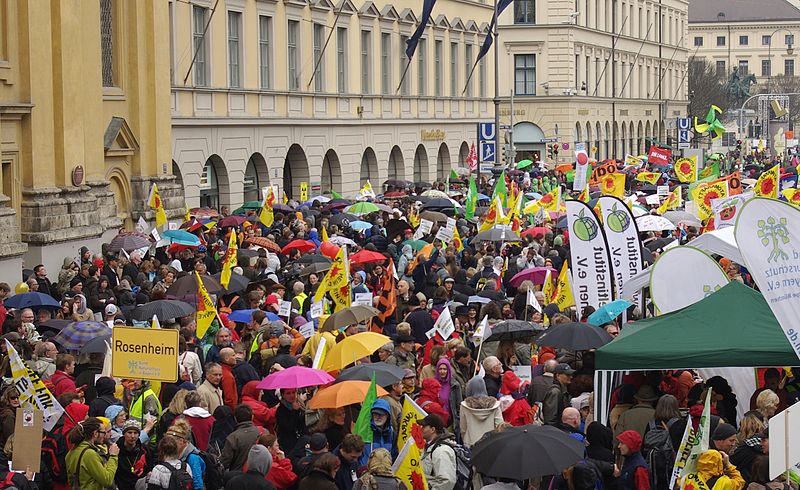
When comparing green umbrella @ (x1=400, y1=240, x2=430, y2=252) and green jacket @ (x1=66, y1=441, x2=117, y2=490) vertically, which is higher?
green umbrella @ (x1=400, y1=240, x2=430, y2=252)

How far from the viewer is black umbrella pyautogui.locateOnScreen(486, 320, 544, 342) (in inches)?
621

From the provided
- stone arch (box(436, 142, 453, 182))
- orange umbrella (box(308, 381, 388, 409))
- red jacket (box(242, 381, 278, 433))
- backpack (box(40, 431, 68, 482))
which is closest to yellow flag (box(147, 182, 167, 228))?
red jacket (box(242, 381, 278, 433))

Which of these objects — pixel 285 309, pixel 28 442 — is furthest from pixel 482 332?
pixel 28 442

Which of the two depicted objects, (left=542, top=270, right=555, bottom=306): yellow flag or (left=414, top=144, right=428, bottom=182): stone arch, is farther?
(left=414, top=144, right=428, bottom=182): stone arch

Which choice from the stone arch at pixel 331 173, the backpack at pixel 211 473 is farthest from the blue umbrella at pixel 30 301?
the stone arch at pixel 331 173

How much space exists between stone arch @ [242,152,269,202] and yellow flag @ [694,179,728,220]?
15.9m

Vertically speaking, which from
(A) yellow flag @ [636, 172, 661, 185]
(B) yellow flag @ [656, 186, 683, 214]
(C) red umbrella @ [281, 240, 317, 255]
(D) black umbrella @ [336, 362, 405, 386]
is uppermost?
(A) yellow flag @ [636, 172, 661, 185]

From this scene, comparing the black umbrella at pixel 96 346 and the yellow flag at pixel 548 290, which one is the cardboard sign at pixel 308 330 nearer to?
the black umbrella at pixel 96 346

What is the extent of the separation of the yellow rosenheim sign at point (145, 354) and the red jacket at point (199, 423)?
0.43m

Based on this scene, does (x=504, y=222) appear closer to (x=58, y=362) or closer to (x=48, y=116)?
(x=48, y=116)

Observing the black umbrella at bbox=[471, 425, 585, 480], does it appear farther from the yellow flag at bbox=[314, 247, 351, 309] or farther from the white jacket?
the yellow flag at bbox=[314, 247, 351, 309]

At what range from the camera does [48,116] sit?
89.9ft

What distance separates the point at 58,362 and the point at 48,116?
14048mm

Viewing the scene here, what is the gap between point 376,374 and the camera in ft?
43.5
